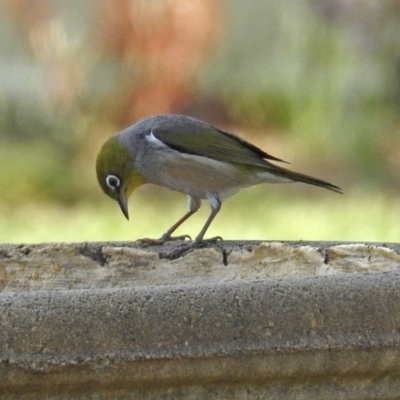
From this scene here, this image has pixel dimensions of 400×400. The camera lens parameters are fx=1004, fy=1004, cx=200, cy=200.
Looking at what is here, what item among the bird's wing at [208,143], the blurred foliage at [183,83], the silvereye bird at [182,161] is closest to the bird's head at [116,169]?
the silvereye bird at [182,161]

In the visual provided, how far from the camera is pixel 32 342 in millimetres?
1158

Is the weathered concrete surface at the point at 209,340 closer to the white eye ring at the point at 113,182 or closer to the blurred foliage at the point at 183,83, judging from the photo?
the white eye ring at the point at 113,182

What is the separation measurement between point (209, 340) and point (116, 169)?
1899 millimetres

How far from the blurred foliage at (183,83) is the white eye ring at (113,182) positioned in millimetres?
3817

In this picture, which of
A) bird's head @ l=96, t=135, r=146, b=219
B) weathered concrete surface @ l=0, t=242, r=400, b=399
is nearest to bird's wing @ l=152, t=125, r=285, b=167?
bird's head @ l=96, t=135, r=146, b=219

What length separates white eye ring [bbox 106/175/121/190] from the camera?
10.00 feet

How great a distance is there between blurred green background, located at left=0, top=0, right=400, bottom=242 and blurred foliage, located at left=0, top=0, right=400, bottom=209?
11 millimetres

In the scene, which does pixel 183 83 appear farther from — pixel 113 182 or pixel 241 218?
pixel 113 182

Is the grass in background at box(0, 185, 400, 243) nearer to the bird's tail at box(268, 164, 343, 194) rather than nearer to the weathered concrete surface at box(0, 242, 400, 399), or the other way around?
the bird's tail at box(268, 164, 343, 194)

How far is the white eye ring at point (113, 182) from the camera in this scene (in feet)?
10.00

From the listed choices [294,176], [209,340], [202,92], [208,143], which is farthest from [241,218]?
[209,340]

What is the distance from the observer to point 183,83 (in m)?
7.60

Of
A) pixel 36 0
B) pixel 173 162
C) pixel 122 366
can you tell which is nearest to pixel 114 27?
pixel 36 0

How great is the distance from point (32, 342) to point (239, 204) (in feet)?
17.8
